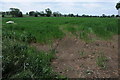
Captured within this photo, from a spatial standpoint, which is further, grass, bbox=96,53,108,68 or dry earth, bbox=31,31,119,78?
grass, bbox=96,53,108,68

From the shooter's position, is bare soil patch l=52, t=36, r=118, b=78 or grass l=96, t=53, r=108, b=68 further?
grass l=96, t=53, r=108, b=68

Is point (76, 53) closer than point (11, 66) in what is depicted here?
No

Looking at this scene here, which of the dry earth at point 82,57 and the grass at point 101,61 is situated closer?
the dry earth at point 82,57

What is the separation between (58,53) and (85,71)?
46.0 inches

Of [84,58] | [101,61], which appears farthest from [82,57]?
[101,61]

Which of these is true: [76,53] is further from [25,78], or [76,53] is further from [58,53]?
[25,78]

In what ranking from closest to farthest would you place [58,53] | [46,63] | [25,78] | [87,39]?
[25,78] → [46,63] → [58,53] → [87,39]

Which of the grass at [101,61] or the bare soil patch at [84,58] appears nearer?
the bare soil patch at [84,58]

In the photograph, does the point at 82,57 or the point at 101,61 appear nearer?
the point at 101,61

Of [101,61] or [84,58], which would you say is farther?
[84,58]

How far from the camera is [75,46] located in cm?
500

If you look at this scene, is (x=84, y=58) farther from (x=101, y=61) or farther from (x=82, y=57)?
(x=101, y=61)

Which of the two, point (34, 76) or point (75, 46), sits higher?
point (75, 46)

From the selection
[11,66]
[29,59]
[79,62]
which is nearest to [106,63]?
[79,62]
